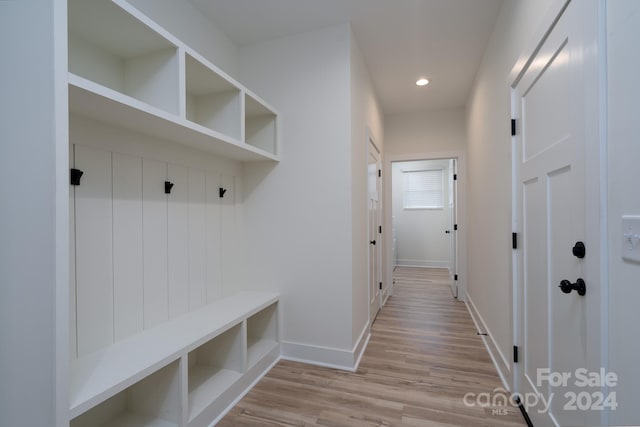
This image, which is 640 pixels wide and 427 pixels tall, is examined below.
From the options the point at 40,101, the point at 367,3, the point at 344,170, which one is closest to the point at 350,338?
the point at 344,170

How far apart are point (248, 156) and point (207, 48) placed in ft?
2.93

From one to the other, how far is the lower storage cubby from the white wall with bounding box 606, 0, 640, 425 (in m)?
1.75

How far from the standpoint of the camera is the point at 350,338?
7.30ft

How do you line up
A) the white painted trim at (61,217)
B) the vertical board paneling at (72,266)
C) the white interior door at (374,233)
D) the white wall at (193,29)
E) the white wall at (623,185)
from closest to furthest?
1. the white wall at (623,185)
2. the white painted trim at (61,217)
3. the vertical board paneling at (72,266)
4. the white wall at (193,29)
5. the white interior door at (374,233)

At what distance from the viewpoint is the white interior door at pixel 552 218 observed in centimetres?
107

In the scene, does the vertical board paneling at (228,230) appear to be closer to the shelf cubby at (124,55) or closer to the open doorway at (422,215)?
the shelf cubby at (124,55)

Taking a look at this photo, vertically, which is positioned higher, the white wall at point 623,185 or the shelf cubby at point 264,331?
the white wall at point 623,185

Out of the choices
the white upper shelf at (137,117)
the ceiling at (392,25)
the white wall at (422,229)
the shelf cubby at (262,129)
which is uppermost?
the ceiling at (392,25)

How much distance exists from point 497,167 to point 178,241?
7.78 feet

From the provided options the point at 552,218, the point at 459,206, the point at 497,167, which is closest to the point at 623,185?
the point at 552,218

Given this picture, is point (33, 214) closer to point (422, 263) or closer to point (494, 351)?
point (494, 351)

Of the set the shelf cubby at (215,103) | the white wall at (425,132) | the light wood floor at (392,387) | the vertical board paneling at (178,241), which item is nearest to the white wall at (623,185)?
the light wood floor at (392,387)

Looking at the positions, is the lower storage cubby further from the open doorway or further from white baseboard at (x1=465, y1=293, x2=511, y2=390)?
the open doorway

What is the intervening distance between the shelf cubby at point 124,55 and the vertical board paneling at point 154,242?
1.37 ft
